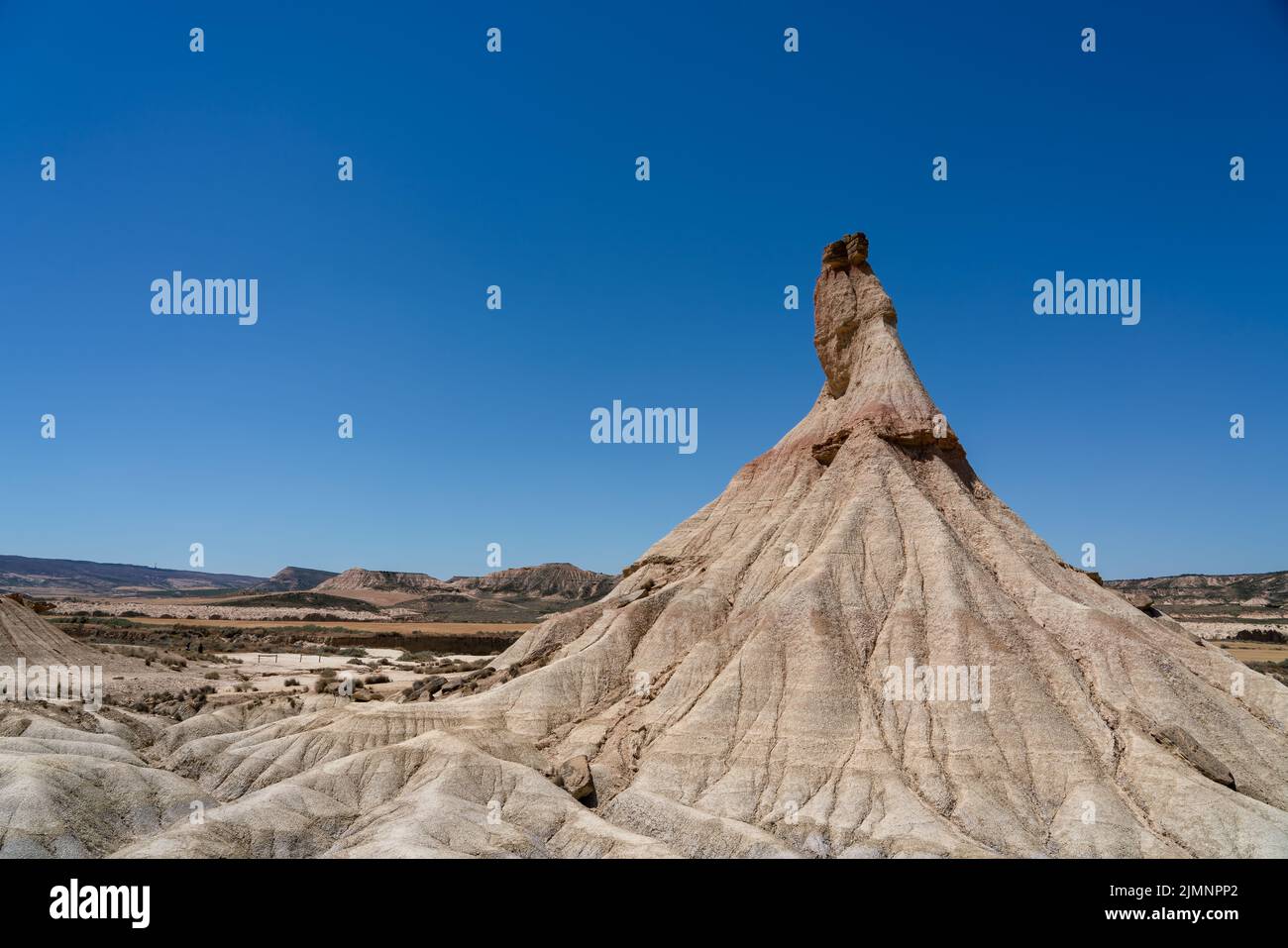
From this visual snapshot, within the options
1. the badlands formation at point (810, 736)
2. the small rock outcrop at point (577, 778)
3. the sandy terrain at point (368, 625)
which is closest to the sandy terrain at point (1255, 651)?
the badlands formation at point (810, 736)

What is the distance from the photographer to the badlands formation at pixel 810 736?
2509cm

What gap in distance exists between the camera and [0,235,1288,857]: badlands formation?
25.1 m

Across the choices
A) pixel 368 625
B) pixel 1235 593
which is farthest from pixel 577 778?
pixel 1235 593

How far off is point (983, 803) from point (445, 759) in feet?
58.8

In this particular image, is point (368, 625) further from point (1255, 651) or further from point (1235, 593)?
point (1235, 593)

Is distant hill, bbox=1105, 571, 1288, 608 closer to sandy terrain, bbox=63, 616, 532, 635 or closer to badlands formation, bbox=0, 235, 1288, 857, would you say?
sandy terrain, bbox=63, 616, 532, 635

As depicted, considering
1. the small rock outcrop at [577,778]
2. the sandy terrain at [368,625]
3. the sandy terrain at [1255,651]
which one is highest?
the small rock outcrop at [577,778]

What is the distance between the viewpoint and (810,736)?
29375 mm

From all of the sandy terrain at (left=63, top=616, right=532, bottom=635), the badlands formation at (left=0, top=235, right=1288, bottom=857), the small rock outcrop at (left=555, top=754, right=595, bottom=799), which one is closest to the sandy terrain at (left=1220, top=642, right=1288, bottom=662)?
the badlands formation at (left=0, top=235, right=1288, bottom=857)

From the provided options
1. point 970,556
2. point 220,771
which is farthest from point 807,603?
point 220,771

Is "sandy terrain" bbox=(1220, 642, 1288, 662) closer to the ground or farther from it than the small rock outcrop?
closer to the ground

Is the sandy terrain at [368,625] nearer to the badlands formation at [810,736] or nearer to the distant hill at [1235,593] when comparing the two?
the badlands formation at [810,736]
